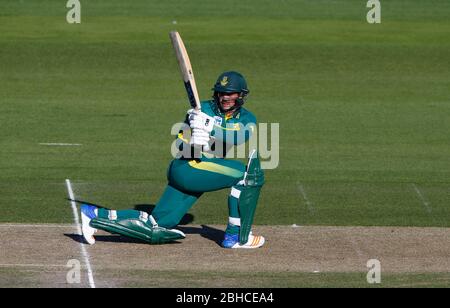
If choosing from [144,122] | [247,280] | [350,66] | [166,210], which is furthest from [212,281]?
[350,66]

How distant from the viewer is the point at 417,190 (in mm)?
18406

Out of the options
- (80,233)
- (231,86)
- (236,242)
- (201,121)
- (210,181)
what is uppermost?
(231,86)

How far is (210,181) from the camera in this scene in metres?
13.9

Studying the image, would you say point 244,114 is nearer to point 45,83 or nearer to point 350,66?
point 45,83

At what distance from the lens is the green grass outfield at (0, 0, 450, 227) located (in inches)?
698

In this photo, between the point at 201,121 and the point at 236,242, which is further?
the point at 236,242

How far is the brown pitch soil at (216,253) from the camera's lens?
13.0 metres

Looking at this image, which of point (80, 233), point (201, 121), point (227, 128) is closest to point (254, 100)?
point (80, 233)

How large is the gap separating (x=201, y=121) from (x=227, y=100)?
69 centimetres

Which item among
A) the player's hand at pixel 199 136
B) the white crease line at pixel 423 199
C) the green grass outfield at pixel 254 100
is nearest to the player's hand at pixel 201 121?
the player's hand at pixel 199 136

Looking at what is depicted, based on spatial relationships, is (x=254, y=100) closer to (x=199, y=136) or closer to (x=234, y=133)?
(x=234, y=133)

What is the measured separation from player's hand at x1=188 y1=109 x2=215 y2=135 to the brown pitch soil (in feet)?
5.09

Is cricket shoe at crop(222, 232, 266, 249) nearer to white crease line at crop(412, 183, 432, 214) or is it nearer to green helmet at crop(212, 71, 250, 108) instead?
green helmet at crop(212, 71, 250, 108)

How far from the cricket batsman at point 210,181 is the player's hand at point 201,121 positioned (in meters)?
0.21
